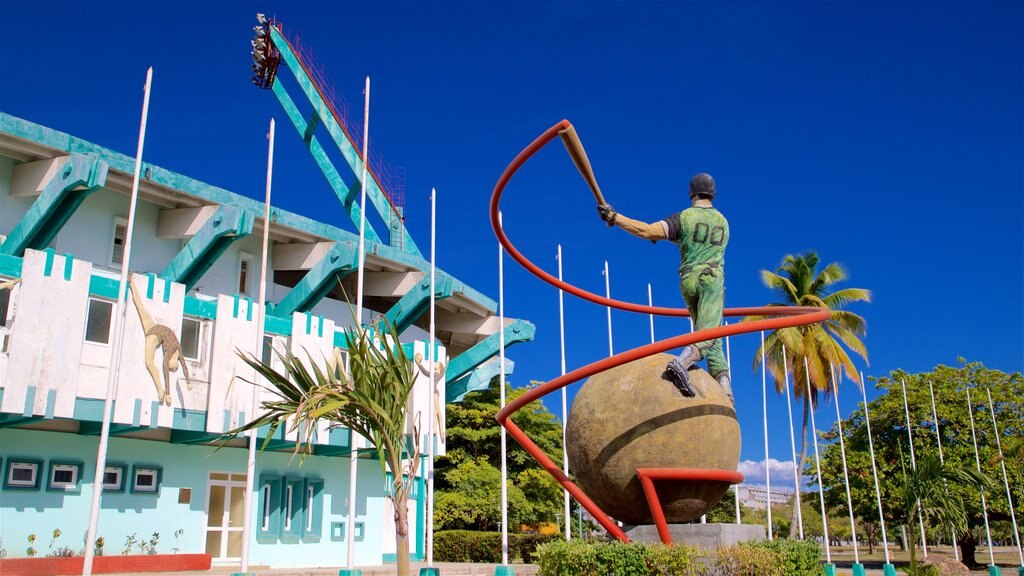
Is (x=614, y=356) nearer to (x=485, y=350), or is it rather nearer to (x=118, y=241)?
(x=118, y=241)

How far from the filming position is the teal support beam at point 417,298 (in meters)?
30.2

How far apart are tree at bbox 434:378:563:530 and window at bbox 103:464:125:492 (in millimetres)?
14836

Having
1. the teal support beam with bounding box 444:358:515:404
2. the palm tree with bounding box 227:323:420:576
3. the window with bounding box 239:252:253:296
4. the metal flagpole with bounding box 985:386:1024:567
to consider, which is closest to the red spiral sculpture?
the palm tree with bounding box 227:323:420:576

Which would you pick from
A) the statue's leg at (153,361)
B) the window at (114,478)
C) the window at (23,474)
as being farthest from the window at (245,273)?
the window at (23,474)

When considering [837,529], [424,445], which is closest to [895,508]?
[424,445]

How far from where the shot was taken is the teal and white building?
21828mm

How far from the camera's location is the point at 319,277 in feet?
92.6

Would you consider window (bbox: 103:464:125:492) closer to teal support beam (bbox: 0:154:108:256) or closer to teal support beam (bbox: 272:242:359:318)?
teal support beam (bbox: 0:154:108:256)

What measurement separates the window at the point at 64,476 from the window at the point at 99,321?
3.49 m

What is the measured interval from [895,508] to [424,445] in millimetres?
23483

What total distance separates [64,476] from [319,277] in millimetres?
9491

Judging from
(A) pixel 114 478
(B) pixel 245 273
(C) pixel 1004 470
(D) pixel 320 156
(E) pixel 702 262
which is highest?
(D) pixel 320 156

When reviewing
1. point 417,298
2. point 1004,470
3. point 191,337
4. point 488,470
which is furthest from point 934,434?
point 191,337

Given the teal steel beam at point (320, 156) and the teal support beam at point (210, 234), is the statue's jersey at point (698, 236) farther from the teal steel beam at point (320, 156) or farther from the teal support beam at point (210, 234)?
the teal steel beam at point (320, 156)
